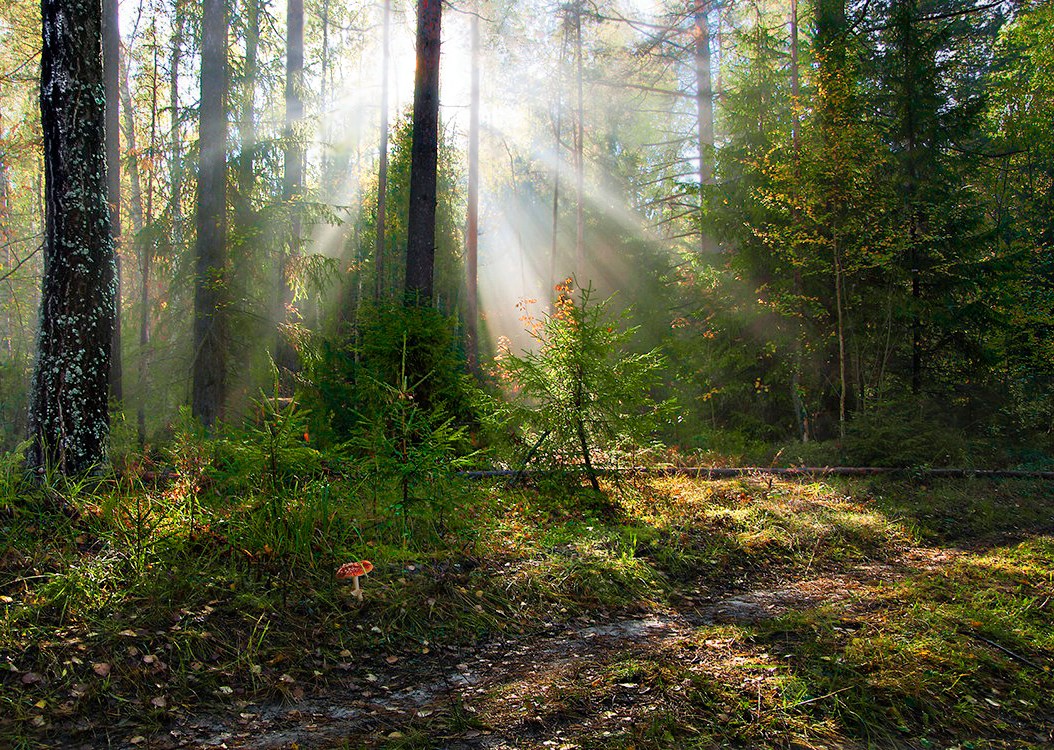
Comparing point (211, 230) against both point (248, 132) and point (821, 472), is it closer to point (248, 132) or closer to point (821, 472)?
point (248, 132)

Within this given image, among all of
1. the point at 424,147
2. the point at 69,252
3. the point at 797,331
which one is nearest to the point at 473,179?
the point at 424,147

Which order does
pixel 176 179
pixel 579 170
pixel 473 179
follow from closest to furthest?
1. pixel 176 179
2. pixel 473 179
3. pixel 579 170

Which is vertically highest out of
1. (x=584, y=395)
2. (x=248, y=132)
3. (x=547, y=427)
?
(x=248, y=132)

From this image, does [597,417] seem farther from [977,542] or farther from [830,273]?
[830,273]

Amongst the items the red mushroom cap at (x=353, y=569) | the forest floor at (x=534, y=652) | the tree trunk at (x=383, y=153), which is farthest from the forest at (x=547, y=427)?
the red mushroom cap at (x=353, y=569)

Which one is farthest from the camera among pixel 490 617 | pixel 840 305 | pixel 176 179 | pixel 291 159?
pixel 291 159

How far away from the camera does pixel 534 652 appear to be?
3.53 meters

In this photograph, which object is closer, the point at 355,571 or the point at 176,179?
the point at 355,571

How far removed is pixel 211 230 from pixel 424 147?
4.30m

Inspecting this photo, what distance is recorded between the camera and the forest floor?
105 inches

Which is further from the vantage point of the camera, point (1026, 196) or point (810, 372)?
point (1026, 196)

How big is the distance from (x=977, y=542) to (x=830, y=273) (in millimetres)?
7147

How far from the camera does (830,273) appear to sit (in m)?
12.2

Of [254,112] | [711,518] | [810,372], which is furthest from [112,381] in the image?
[810,372]
